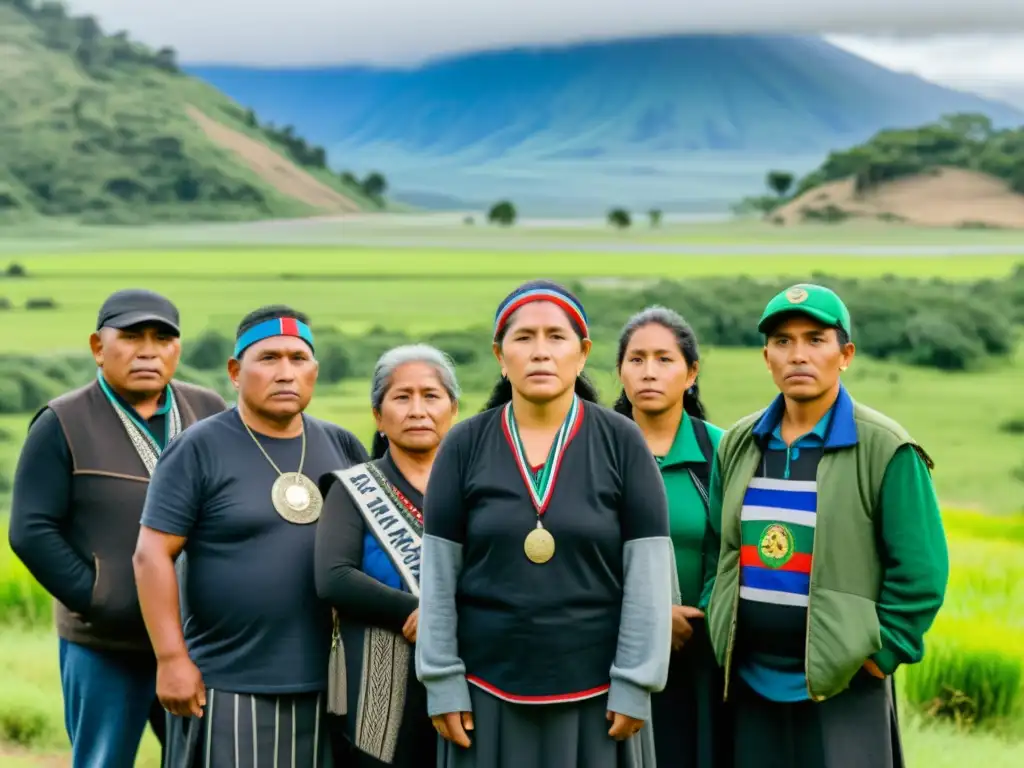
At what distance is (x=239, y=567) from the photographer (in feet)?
12.6

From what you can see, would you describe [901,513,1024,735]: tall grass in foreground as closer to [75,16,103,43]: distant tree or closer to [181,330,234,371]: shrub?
[181,330,234,371]: shrub

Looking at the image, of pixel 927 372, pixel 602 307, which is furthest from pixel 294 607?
pixel 602 307

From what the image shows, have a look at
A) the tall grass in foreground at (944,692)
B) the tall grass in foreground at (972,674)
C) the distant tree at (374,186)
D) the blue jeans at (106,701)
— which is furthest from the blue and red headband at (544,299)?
the distant tree at (374,186)

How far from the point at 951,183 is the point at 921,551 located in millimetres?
69153

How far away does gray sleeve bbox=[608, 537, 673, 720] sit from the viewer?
3.27 m

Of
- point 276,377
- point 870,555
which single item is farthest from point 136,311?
point 870,555

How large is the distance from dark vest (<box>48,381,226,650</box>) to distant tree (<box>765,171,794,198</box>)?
252 feet

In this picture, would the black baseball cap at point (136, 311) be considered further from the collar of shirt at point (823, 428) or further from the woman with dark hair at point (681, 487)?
the collar of shirt at point (823, 428)

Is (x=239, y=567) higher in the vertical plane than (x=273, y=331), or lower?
lower

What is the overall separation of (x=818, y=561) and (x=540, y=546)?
2.65 ft

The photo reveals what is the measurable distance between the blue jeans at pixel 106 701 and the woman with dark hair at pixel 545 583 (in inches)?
57.1

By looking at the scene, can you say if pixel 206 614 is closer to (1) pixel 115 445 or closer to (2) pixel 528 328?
(1) pixel 115 445

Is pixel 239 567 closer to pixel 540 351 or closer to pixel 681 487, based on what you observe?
pixel 540 351

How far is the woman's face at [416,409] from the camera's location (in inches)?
157
